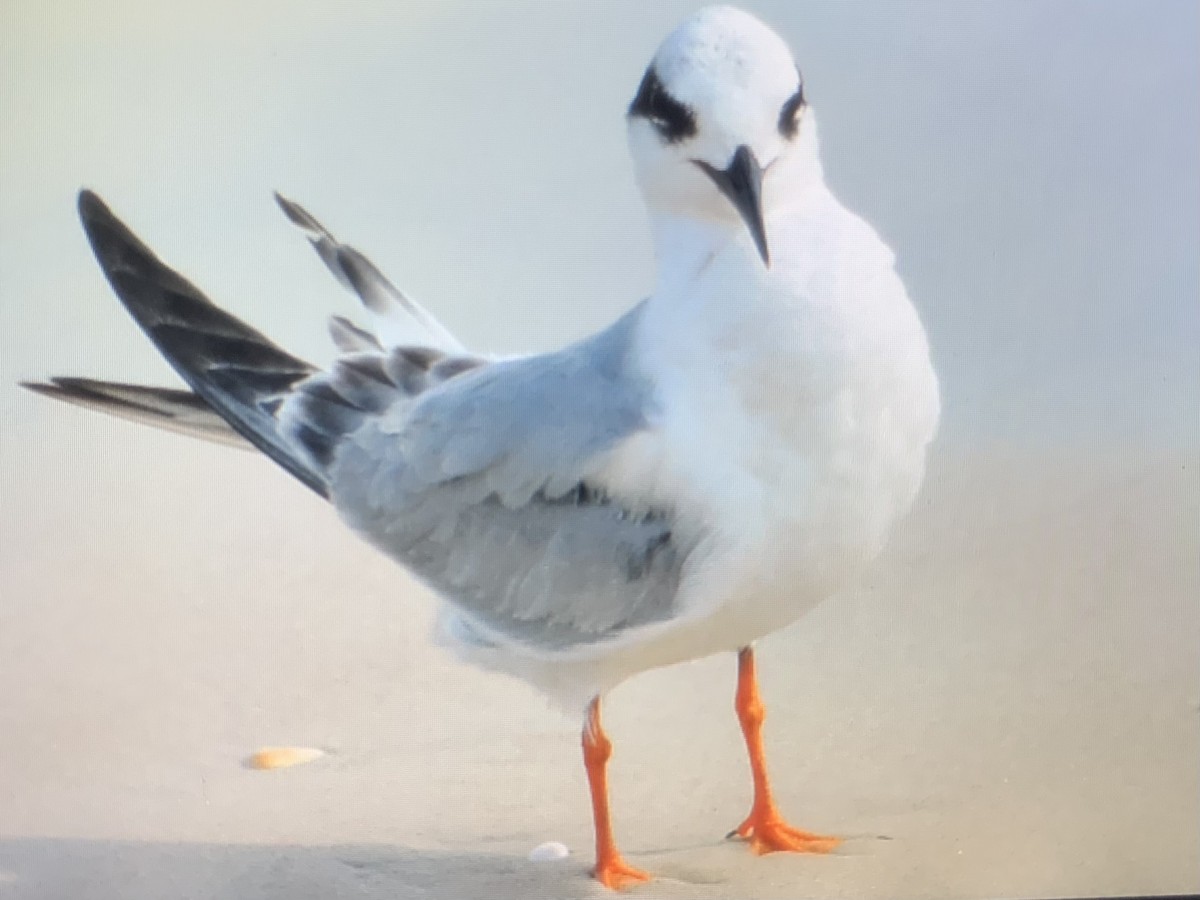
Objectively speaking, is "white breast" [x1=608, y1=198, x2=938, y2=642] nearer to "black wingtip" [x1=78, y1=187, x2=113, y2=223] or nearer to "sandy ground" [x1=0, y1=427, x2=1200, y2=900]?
"sandy ground" [x1=0, y1=427, x2=1200, y2=900]

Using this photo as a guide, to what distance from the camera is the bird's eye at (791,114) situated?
1.57m

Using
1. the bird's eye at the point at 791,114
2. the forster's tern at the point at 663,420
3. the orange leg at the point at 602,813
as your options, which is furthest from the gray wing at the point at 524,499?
the bird's eye at the point at 791,114

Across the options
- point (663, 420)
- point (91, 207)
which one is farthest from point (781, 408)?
point (91, 207)

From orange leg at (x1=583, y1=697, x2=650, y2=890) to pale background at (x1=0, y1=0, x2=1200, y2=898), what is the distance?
0.03 meters

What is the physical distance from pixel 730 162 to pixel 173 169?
0.75 m

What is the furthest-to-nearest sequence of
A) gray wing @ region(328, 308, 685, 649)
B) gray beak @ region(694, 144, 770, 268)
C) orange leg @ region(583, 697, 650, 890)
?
orange leg @ region(583, 697, 650, 890) → gray wing @ region(328, 308, 685, 649) → gray beak @ region(694, 144, 770, 268)

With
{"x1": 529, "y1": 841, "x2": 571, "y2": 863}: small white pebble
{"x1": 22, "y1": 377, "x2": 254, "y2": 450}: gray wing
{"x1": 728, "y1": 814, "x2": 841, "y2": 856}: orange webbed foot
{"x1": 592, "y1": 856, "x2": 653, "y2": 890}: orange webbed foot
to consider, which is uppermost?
{"x1": 22, "y1": 377, "x2": 254, "y2": 450}: gray wing

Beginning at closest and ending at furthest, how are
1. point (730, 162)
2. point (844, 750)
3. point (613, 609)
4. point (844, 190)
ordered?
point (730, 162)
point (613, 609)
point (844, 190)
point (844, 750)

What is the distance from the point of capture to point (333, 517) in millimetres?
1814

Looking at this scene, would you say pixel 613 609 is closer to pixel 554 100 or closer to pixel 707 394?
pixel 707 394

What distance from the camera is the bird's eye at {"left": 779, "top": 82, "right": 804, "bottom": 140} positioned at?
1.57 m

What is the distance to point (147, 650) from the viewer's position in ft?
6.08

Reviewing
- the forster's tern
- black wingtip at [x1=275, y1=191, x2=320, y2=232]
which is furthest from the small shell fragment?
black wingtip at [x1=275, y1=191, x2=320, y2=232]

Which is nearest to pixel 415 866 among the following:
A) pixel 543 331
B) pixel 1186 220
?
pixel 543 331
